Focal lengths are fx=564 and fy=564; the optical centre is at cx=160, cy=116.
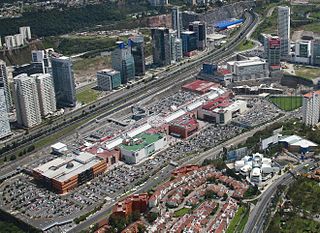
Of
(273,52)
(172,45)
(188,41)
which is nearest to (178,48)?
(172,45)

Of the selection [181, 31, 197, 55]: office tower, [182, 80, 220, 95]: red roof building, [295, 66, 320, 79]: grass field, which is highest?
[181, 31, 197, 55]: office tower

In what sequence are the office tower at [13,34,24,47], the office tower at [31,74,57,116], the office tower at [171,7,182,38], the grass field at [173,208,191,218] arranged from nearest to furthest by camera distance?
the grass field at [173,208,191,218]
the office tower at [31,74,57,116]
the office tower at [171,7,182,38]
the office tower at [13,34,24,47]

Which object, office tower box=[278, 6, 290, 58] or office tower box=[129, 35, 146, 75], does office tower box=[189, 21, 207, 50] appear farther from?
office tower box=[129, 35, 146, 75]

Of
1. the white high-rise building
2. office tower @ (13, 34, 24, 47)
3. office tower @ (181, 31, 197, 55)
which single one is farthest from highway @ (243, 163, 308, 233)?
A: office tower @ (13, 34, 24, 47)

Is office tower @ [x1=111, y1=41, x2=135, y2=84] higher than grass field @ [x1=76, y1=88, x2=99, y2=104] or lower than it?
higher

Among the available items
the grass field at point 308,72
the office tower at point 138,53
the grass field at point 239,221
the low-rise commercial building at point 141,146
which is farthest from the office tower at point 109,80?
the grass field at point 239,221

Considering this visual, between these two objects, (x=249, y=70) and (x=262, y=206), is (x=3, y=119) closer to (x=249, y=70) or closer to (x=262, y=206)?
(x=262, y=206)
